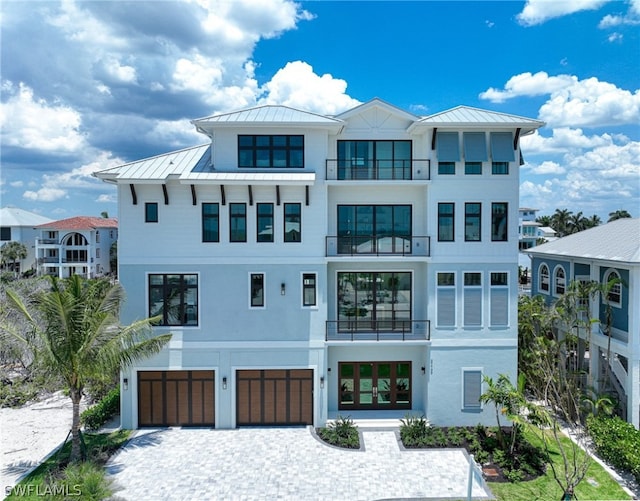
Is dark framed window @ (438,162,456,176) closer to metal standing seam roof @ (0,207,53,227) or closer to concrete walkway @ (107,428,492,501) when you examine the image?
concrete walkway @ (107,428,492,501)

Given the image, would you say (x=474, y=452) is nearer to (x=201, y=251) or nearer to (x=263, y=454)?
(x=263, y=454)

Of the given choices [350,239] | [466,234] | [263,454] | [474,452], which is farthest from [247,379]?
[466,234]

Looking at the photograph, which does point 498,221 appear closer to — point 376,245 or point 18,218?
point 376,245

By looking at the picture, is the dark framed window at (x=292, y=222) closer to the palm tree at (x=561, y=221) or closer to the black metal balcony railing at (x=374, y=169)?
the black metal balcony railing at (x=374, y=169)

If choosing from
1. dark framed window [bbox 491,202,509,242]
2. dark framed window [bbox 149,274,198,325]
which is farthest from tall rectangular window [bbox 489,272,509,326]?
dark framed window [bbox 149,274,198,325]

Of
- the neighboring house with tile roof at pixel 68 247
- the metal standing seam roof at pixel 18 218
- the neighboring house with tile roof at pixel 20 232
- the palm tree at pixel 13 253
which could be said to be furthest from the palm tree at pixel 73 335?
the metal standing seam roof at pixel 18 218

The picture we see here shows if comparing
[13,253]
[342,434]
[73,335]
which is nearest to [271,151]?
[73,335]
